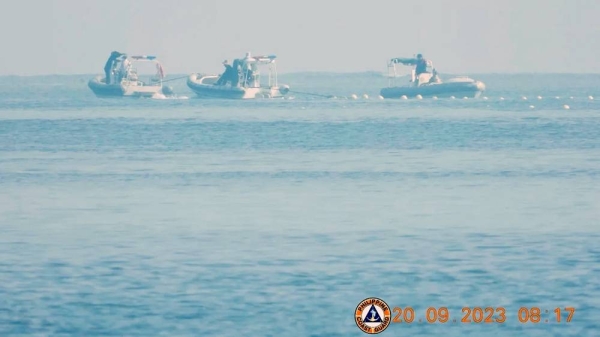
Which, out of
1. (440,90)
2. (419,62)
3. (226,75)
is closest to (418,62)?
(419,62)

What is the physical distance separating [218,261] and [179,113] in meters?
73.8

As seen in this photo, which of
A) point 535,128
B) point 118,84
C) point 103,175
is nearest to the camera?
point 103,175

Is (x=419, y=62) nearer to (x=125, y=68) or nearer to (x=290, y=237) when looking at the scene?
(x=125, y=68)

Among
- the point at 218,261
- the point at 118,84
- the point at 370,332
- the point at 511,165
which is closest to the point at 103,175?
the point at 511,165

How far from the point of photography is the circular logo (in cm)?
1666

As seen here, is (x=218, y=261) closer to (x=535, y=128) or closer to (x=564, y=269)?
(x=564, y=269)

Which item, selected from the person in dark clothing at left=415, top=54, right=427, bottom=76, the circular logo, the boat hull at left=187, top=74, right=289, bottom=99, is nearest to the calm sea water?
the circular logo

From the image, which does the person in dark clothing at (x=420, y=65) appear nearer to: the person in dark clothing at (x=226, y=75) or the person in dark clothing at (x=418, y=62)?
the person in dark clothing at (x=418, y=62)

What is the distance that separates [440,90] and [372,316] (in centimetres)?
10118

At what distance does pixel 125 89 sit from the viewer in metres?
125

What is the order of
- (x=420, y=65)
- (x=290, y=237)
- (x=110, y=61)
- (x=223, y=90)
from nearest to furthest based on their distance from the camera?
1. (x=290, y=237)
2. (x=420, y=65)
3. (x=223, y=90)
4. (x=110, y=61)

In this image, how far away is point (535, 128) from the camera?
69.3 m

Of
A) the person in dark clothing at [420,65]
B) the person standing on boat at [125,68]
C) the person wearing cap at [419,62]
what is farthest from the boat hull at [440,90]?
the person standing on boat at [125,68]

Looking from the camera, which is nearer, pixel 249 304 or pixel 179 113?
pixel 249 304
